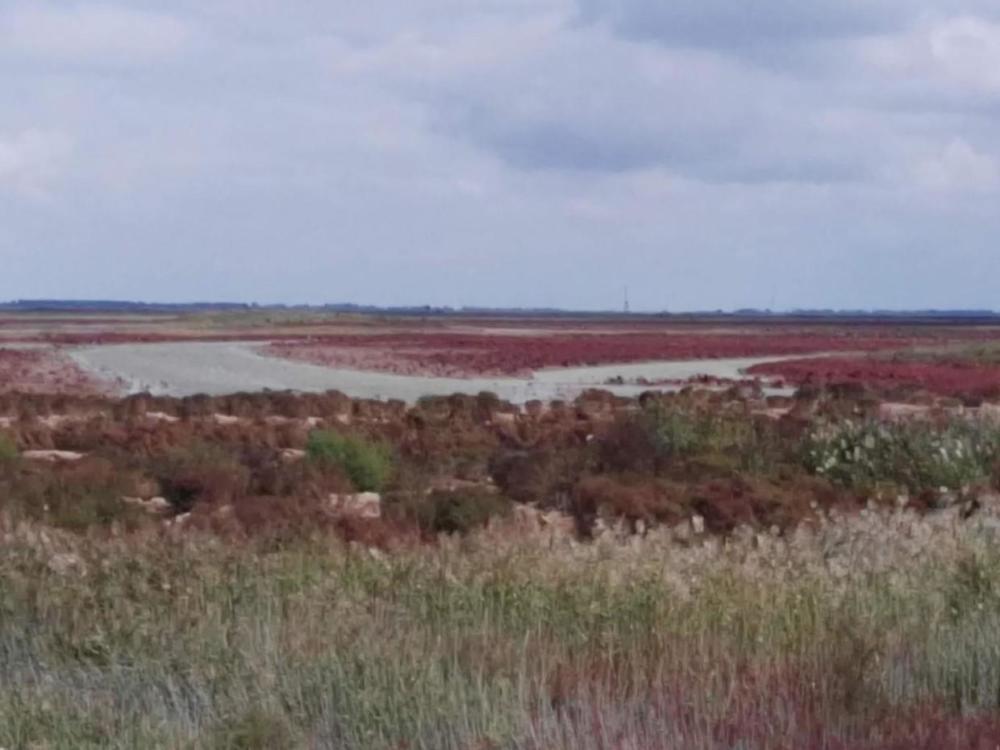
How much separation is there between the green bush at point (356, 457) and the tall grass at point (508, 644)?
41.1ft

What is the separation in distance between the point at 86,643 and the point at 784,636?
11.8 feet

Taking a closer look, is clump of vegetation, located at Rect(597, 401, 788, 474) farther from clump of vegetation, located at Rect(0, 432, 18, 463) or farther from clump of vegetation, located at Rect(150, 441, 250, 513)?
clump of vegetation, located at Rect(0, 432, 18, 463)

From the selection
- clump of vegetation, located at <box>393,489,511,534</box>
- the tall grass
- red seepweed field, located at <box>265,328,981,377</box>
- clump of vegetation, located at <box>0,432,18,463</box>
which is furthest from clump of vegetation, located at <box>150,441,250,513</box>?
red seepweed field, located at <box>265,328,981,377</box>

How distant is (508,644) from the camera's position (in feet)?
28.8

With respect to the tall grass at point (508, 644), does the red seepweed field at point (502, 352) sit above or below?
below

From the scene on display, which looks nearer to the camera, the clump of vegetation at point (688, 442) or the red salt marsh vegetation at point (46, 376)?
the clump of vegetation at point (688, 442)

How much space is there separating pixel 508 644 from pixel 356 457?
16033mm

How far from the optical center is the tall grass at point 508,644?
24.8ft

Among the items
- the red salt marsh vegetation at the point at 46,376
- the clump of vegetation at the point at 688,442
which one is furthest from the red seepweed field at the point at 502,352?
the clump of vegetation at the point at 688,442

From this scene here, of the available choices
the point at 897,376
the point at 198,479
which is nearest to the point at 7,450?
the point at 198,479

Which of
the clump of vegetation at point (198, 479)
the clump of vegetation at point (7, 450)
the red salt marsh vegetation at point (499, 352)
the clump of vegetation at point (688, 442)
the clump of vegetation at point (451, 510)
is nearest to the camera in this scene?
the clump of vegetation at point (451, 510)

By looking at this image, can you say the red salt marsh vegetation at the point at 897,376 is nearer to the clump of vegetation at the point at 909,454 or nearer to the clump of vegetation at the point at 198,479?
the clump of vegetation at the point at 909,454

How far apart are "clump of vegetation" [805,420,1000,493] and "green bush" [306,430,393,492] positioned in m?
5.87

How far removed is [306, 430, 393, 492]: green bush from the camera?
946 inches
